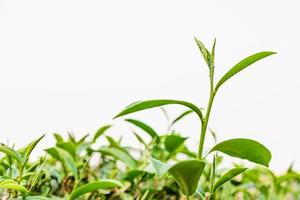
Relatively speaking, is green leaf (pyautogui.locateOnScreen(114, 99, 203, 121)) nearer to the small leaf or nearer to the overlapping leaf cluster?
the overlapping leaf cluster

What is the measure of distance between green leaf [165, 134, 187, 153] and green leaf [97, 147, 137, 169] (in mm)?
67

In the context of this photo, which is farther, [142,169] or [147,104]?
[142,169]

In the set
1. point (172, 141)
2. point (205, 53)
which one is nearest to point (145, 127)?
point (172, 141)

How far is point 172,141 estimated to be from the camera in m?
0.76

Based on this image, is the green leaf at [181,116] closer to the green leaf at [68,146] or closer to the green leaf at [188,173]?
the green leaf at [68,146]

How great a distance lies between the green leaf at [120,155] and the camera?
28.9 inches

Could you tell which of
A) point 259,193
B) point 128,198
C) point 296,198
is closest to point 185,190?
point 128,198

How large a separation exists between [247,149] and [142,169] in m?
0.29

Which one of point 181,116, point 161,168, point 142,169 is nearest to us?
point 161,168

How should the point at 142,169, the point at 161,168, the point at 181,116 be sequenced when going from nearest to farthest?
1. the point at 161,168
2. the point at 142,169
3. the point at 181,116

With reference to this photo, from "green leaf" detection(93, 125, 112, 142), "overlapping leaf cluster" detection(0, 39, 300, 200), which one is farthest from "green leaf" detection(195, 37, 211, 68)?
"green leaf" detection(93, 125, 112, 142)

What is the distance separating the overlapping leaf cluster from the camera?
448 mm

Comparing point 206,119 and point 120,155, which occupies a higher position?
point 206,119

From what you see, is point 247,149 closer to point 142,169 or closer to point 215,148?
point 215,148
